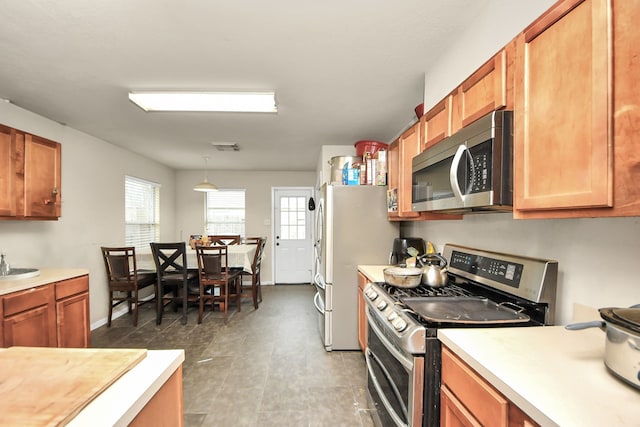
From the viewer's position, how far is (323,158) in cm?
381

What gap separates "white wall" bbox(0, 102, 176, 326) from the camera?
256cm

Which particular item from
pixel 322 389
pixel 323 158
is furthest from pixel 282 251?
pixel 322 389

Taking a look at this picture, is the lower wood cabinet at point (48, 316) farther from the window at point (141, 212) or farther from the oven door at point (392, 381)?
the oven door at point (392, 381)

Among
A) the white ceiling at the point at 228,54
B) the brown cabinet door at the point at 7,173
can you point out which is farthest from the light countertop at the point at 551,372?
the brown cabinet door at the point at 7,173

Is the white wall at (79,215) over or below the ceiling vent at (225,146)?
below

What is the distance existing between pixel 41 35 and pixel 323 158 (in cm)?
278

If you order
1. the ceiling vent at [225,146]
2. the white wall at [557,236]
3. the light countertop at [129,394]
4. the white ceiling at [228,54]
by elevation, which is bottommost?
the light countertop at [129,394]

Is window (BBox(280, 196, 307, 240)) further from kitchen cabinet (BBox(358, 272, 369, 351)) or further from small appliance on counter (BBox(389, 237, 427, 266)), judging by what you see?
small appliance on counter (BBox(389, 237, 427, 266))

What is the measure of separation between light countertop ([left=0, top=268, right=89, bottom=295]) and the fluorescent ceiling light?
59.0 inches

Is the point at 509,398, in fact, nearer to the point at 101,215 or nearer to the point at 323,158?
the point at 323,158

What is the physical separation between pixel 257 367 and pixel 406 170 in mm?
2078

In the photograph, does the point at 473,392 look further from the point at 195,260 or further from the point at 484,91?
the point at 195,260

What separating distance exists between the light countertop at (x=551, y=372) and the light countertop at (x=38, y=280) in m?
2.61

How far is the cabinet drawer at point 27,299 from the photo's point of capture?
5.92 feet
